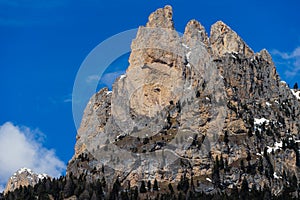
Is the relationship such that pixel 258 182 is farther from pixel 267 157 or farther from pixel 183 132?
pixel 183 132

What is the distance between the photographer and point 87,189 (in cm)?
16988

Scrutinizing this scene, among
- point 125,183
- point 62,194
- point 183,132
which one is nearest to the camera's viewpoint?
point 62,194

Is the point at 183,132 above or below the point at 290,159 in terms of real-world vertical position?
above

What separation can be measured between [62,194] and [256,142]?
69.1 metres

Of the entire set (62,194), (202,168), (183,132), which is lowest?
(62,194)

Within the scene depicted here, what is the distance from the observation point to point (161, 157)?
18850 centimetres

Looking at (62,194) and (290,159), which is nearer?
(62,194)

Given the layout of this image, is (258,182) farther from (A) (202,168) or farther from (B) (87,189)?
(B) (87,189)

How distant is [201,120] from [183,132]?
8.05m

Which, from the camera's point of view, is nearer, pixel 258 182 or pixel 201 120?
pixel 258 182

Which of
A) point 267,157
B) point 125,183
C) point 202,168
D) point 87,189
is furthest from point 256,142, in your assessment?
point 87,189

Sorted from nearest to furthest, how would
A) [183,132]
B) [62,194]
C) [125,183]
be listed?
[62,194], [125,183], [183,132]

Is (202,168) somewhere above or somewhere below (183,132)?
below

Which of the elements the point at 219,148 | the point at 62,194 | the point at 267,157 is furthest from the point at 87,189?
the point at 267,157
